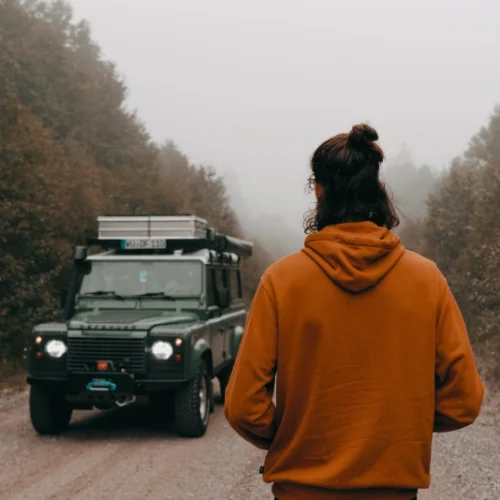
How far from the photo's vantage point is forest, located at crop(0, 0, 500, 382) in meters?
17.7

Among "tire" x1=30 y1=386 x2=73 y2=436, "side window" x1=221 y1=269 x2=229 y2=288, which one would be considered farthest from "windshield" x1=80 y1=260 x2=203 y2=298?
"tire" x1=30 y1=386 x2=73 y2=436

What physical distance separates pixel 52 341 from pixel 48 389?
53 cm

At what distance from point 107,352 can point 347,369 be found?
6656 mm

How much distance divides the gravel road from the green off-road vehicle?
0.41m

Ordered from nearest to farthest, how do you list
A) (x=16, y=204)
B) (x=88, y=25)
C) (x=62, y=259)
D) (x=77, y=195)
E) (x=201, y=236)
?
(x=201, y=236) < (x=16, y=204) < (x=62, y=259) < (x=77, y=195) < (x=88, y=25)

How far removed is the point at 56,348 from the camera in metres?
8.70

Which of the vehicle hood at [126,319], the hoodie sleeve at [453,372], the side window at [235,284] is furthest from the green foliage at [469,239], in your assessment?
the hoodie sleeve at [453,372]

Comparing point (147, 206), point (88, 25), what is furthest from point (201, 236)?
point (88, 25)

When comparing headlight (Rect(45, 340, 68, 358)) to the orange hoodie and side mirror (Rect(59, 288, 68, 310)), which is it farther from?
the orange hoodie

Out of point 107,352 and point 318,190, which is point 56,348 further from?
point 318,190

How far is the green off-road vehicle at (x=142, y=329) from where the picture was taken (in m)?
8.53

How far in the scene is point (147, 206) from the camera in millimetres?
36094

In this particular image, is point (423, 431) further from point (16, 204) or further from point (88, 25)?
point (88, 25)

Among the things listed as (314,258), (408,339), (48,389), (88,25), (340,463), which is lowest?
(48,389)
